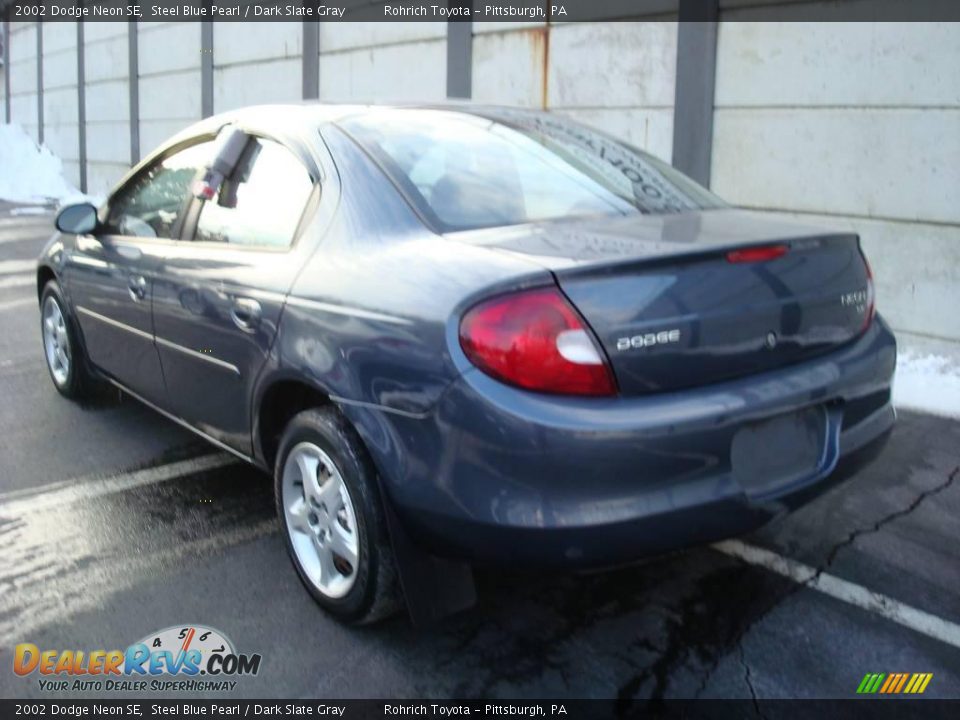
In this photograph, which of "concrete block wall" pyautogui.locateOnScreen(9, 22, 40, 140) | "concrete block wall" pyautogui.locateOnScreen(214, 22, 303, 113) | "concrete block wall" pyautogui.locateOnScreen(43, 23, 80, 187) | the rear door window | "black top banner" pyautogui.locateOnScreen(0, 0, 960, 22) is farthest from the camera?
"concrete block wall" pyautogui.locateOnScreen(9, 22, 40, 140)

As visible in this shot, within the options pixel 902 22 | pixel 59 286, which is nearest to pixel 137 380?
pixel 59 286

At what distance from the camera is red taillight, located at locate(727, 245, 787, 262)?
265 cm

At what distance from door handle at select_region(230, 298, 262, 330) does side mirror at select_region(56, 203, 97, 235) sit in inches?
63.1

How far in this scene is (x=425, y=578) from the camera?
268 centimetres

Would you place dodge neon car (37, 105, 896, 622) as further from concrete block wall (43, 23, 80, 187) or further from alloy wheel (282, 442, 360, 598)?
concrete block wall (43, 23, 80, 187)

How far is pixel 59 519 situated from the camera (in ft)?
12.4

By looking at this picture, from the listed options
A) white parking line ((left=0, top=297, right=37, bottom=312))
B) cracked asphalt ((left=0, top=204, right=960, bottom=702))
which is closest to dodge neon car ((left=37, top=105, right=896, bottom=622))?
cracked asphalt ((left=0, top=204, right=960, bottom=702))

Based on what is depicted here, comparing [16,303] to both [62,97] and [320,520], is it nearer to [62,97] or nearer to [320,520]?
[320,520]

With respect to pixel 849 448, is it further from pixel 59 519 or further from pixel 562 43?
pixel 562 43

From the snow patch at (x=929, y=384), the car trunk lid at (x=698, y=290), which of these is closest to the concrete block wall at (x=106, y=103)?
the snow patch at (x=929, y=384)

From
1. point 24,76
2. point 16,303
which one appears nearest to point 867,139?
point 16,303

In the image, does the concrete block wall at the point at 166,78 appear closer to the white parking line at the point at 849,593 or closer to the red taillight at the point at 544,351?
the white parking line at the point at 849,593

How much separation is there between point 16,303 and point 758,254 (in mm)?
7298

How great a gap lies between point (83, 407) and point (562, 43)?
189 inches
